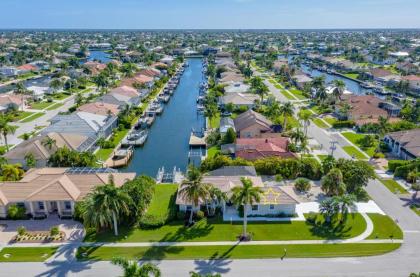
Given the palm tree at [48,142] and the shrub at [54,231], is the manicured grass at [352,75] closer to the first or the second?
the palm tree at [48,142]

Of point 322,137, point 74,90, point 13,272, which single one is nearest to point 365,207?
point 322,137

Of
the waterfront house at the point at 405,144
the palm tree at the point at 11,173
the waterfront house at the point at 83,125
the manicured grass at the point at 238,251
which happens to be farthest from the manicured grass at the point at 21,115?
the waterfront house at the point at 405,144

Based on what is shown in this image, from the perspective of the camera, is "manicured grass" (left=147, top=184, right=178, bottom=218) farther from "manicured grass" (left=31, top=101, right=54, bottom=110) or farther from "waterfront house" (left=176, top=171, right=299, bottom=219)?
"manicured grass" (left=31, top=101, right=54, bottom=110)

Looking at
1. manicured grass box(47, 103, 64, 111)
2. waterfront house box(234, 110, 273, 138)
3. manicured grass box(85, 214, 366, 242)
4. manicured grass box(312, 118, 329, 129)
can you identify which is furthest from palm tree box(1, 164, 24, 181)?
manicured grass box(312, 118, 329, 129)

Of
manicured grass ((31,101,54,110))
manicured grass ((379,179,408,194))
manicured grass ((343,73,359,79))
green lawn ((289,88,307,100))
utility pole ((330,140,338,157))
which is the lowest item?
manicured grass ((379,179,408,194))

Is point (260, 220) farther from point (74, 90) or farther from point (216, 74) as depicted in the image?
point (216, 74)

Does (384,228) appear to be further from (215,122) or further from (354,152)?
(215,122)

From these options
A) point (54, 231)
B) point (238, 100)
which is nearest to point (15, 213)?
point (54, 231)
